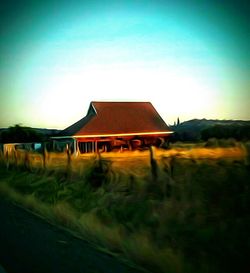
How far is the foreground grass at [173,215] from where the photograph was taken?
6023mm

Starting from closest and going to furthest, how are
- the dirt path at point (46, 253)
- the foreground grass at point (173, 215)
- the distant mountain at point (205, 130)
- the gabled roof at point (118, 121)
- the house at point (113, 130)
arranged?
the dirt path at point (46, 253) → the foreground grass at point (173, 215) → the distant mountain at point (205, 130) → the house at point (113, 130) → the gabled roof at point (118, 121)

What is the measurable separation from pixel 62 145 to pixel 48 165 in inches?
981

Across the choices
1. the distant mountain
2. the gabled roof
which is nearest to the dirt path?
the distant mountain

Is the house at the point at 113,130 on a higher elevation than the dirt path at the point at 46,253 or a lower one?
higher

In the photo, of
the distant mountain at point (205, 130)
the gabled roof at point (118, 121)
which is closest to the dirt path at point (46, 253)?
the distant mountain at point (205, 130)

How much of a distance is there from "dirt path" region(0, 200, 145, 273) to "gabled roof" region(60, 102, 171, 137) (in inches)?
1178

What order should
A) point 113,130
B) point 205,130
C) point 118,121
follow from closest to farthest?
1. point 205,130
2. point 113,130
3. point 118,121

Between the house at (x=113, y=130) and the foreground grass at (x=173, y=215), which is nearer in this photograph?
the foreground grass at (x=173, y=215)

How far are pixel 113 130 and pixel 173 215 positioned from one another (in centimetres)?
3209

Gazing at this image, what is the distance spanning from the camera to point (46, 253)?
663 centimetres

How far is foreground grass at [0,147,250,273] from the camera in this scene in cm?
602

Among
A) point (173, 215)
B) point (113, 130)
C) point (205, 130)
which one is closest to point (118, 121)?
point (113, 130)

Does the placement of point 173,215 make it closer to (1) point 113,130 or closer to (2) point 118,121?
(1) point 113,130

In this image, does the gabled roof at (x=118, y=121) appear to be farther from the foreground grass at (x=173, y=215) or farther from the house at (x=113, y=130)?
the foreground grass at (x=173, y=215)
